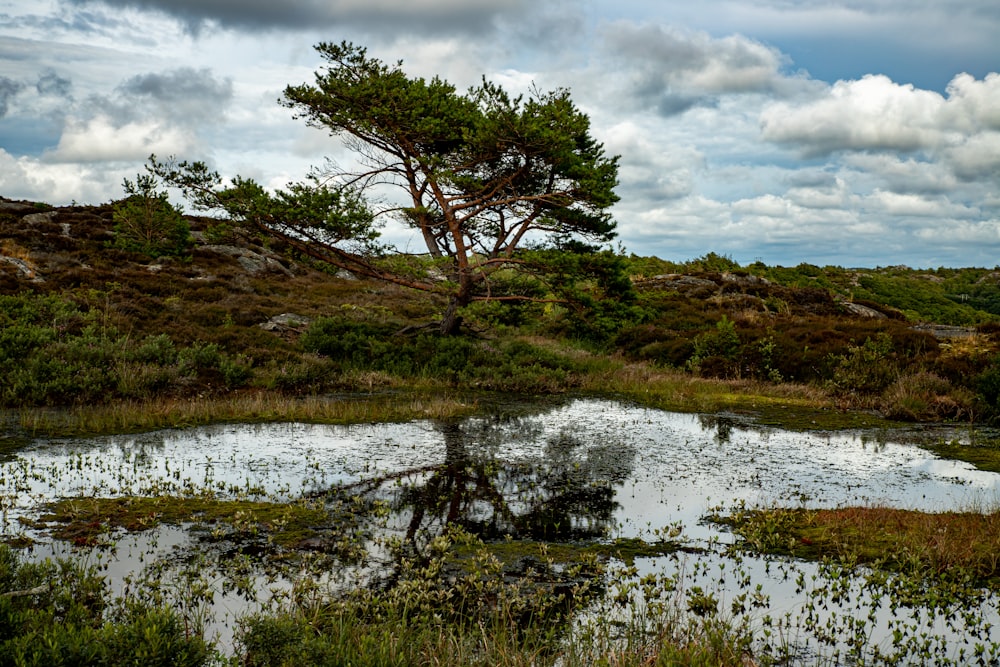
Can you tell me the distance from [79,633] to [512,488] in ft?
22.1

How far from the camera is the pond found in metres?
6.99

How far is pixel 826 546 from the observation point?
8.42 metres

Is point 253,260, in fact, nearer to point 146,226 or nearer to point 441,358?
point 146,226

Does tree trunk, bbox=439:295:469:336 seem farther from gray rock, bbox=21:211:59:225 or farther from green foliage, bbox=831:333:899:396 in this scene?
gray rock, bbox=21:211:59:225

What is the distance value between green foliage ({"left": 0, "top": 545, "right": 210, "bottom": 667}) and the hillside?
11514 mm

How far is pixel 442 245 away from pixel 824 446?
15183 millimetres

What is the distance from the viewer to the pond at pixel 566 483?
6988 mm

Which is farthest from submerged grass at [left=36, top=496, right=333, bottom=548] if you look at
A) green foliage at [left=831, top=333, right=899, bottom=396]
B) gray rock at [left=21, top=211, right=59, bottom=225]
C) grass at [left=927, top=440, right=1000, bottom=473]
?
gray rock at [left=21, top=211, right=59, bottom=225]

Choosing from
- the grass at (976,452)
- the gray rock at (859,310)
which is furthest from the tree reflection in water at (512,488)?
the gray rock at (859,310)

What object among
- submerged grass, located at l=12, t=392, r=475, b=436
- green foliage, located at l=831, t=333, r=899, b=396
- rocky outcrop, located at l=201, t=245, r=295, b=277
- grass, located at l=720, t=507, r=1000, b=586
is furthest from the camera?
rocky outcrop, located at l=201, t=245, r=295, b=277

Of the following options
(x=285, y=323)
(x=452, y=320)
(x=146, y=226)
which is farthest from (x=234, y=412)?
(x=146, y=226)

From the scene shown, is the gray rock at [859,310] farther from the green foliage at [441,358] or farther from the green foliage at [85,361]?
the green foliage at [85,361]

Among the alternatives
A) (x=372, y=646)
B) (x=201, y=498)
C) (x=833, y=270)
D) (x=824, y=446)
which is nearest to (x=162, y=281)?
(x=201, y=498)

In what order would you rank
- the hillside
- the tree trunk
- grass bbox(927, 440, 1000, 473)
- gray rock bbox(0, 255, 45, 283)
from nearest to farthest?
1. grass bbox(927, 440, 1000, 473)
2. the hillside
3. the tree trunk
4. gray rock bbox(0, 255, 45, 283)
